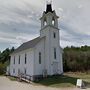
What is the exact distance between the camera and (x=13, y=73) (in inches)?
1634

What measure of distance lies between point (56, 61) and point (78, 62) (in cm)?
2385

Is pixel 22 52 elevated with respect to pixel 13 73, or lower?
elevated

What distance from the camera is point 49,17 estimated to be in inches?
1236

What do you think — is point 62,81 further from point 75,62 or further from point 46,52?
point 75,62

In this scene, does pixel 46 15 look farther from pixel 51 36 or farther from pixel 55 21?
pixel 51 36

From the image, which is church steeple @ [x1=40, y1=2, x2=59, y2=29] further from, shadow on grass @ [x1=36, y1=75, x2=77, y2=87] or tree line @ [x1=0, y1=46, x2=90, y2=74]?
tree line @ [x1=0, y1=46, x2=90, y2=74]

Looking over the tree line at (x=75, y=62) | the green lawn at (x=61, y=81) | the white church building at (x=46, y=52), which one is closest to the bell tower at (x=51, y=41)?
the white church building at (x=46, y=52)

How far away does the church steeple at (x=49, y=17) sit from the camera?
31.4 m

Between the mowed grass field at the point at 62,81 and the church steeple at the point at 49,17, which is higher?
the church steeple at the point at 49,17

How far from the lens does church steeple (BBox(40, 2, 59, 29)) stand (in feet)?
Result: 103

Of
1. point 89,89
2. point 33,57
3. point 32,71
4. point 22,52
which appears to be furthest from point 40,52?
point 89,89

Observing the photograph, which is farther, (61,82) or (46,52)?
(46,52)

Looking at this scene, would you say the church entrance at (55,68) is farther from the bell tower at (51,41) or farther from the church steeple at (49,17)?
the church steeple at (49,17)

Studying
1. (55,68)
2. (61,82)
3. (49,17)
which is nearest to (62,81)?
(61,82)
